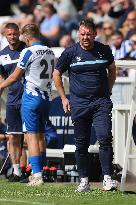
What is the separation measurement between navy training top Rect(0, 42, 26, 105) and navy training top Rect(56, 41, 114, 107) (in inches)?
91.2

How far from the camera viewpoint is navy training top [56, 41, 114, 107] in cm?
1082

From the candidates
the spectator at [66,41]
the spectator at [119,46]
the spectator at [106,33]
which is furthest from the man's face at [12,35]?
the spectator at [66,41]

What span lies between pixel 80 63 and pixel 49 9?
10.6 meters

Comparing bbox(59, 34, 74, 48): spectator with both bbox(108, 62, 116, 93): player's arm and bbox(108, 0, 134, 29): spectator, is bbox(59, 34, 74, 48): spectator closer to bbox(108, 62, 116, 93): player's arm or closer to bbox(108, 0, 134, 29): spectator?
bbox(108, 0, 134, 29): spectator

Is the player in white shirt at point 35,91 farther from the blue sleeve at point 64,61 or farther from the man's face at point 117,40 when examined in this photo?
the man's face at point 117,40

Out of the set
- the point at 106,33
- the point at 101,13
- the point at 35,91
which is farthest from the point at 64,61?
the point at 101,13

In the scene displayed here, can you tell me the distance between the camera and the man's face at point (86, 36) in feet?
35.4

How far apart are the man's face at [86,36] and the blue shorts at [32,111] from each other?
1.62 meters

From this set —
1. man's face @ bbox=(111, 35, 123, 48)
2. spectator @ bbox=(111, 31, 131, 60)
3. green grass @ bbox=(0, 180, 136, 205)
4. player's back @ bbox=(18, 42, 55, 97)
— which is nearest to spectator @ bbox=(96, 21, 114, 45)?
spectator @ bbox=(111, 31, 131, 60)

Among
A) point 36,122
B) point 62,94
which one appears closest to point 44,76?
point 36,122

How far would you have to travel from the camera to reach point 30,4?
79.9 feet

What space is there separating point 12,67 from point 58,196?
3.21 meters

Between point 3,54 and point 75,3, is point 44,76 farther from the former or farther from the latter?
point 75,3

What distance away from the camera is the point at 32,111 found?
40.0 ft
